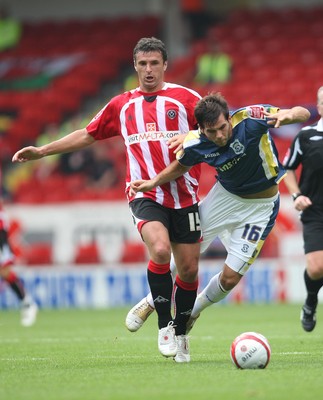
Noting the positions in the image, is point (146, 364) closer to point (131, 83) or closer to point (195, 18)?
point (131, 83)

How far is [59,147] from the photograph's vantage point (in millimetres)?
8477

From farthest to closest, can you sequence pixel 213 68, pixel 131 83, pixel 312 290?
pixel 131 83
pixel 213 68
pixel 312 290

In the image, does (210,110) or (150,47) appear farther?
(150,47)

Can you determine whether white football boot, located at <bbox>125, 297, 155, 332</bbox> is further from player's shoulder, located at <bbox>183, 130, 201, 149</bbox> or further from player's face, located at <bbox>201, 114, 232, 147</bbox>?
player's face, located at <bbox>201, 114, 232, 147</bbox>

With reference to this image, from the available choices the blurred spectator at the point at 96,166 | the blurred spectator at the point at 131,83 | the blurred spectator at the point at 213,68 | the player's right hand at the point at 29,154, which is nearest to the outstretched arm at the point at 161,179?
the player's right hand at the point at 29,154

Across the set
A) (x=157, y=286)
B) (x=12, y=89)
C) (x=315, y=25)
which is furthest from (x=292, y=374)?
(x=12, y=89)

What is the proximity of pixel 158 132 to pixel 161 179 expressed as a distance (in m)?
0.46

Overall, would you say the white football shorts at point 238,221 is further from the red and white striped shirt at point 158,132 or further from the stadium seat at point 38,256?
the stadium seat at point 38,256

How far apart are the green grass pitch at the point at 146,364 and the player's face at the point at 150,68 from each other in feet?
7.15

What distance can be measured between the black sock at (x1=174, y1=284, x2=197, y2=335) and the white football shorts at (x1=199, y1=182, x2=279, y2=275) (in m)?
0.40

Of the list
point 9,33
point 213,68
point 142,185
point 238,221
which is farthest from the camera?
point 9,33

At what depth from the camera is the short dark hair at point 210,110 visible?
24.7ft

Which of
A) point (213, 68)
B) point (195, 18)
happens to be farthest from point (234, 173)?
point (195, 18)

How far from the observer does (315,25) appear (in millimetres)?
24172
